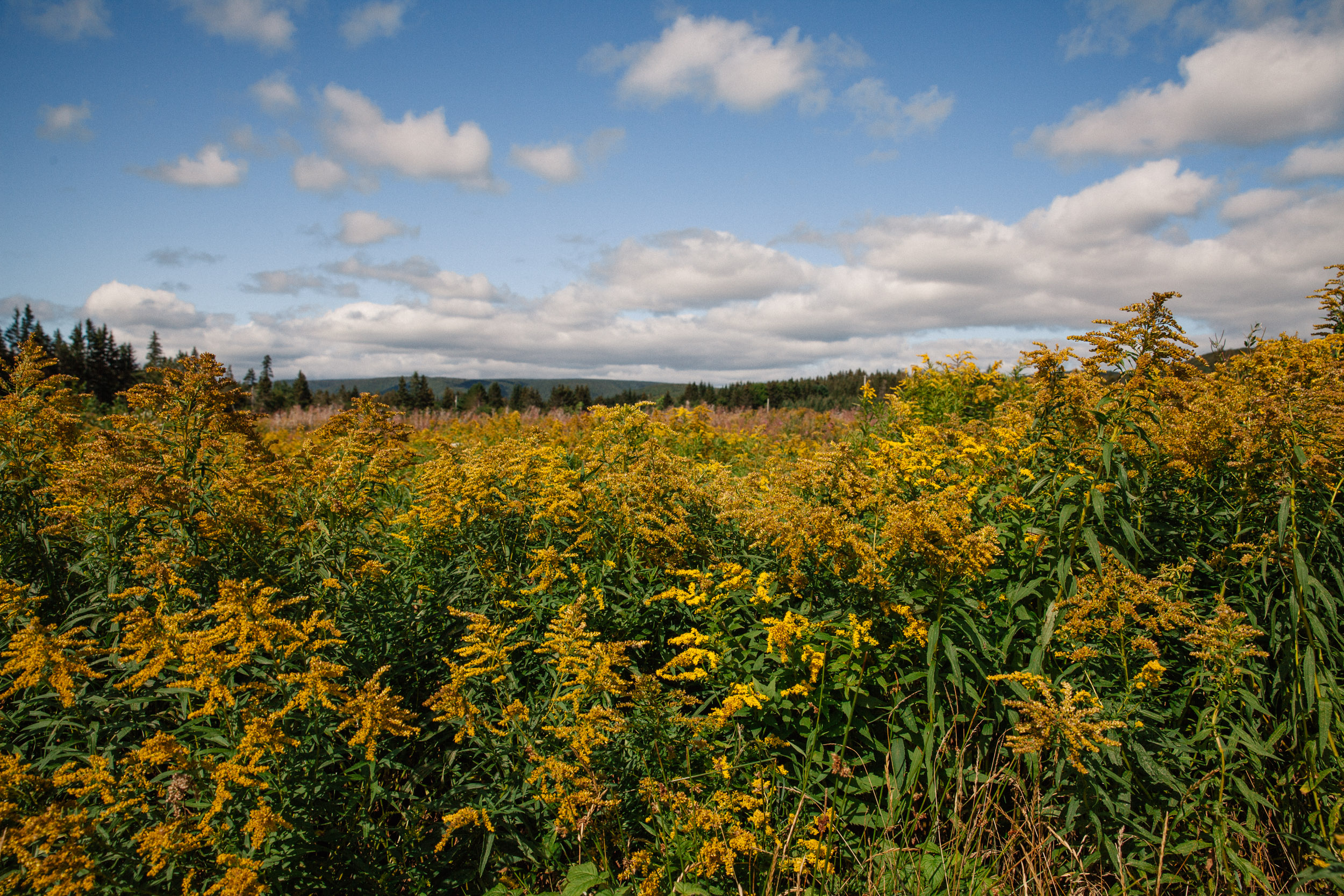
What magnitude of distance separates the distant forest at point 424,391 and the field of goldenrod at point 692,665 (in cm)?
949

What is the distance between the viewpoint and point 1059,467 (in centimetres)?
349

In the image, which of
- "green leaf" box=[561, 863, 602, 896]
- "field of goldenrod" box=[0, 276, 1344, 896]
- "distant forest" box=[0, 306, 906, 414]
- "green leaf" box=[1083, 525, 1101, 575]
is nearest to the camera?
"field of goldenrod" box=[0, 276, 1344, 896]

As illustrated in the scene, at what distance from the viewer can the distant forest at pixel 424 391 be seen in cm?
2375

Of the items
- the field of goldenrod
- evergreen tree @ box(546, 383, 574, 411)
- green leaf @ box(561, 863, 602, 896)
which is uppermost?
evergreen tree @ box(546, 383, 574, 411)

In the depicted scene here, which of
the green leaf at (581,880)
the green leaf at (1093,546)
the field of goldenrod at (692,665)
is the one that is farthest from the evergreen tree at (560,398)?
the green leaf at (1093,546)

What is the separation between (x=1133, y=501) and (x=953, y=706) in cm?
158

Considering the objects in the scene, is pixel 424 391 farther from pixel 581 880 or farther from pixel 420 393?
pixel 581 880

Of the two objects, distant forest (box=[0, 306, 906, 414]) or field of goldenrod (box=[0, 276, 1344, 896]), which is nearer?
field of goldenrod (box=[0, 276, 1344, 896])

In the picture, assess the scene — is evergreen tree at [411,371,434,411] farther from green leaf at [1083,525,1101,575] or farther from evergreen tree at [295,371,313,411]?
green leaf at [1083,525,1101,575]

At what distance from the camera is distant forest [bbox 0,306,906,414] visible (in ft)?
77.9

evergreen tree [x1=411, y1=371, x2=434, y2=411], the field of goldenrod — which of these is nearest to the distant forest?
evergreen tree [x1=411, y1=371, x2=434, y2=411]

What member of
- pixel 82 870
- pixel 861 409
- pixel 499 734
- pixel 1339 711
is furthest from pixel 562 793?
pixel 861 409

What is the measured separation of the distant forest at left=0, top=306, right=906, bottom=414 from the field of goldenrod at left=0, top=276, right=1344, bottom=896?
949 centimetres

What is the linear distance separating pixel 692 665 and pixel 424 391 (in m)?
33.2
